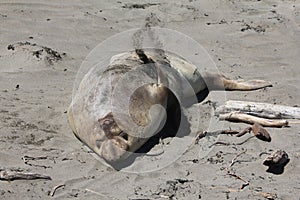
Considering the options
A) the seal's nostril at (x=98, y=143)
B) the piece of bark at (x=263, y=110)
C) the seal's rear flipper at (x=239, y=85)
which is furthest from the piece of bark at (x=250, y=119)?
the seal's nostril at (x=98, y=143)

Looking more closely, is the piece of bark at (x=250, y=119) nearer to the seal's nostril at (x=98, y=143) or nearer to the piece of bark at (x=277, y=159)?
the piece of bark at (x=277, y=159)

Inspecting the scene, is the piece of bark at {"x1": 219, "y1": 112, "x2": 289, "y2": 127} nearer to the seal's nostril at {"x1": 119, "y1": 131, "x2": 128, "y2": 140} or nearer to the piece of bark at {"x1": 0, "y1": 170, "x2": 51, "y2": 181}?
the seal's nostril at {"x1": 119, "y1": 131, "x2": 128, "y2": 140}

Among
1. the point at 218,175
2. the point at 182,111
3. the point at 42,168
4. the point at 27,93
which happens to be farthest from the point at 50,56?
the point at 218,175

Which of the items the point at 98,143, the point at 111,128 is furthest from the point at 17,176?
the point at 111,128

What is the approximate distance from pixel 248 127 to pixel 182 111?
A: 26.3 inches

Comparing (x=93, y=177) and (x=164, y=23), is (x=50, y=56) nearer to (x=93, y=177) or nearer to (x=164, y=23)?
(x=164, y=23)

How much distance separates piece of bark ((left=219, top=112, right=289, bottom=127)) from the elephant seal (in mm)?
569

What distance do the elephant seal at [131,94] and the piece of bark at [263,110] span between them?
0.52m

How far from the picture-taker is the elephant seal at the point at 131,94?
5.19 metres

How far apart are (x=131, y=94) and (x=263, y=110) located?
1.28 meters

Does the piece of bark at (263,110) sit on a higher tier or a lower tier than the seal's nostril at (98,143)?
lower

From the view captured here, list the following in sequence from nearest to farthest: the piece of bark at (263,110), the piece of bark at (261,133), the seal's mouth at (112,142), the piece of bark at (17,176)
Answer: the piece of bark at (17,176) < the seal's mouth at (112,142) < the piece of bark at (261,133) < the piece of bark at (263,110)

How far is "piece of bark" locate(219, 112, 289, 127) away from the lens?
588cm

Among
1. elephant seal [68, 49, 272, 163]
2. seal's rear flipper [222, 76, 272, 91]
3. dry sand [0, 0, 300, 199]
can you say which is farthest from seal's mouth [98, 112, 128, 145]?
A: seal's rear flipper [222, 76, 272, 91]
